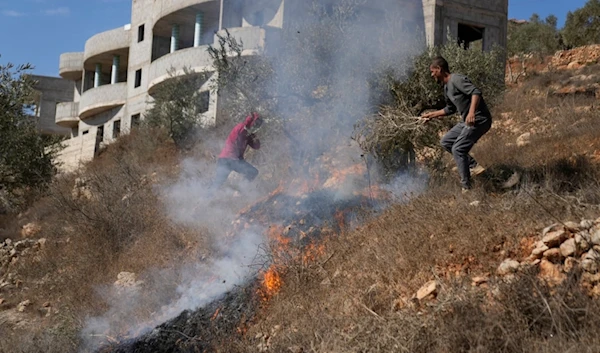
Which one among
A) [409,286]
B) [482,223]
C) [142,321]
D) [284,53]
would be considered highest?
[284,53]

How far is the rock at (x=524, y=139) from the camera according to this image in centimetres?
1117

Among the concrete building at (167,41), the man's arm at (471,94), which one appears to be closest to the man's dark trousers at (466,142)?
the man's arm at (471,94)

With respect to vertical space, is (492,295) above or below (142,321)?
above

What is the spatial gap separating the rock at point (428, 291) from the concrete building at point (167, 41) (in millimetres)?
8625

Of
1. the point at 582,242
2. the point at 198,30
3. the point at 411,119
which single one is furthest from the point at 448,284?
the point at 198,30

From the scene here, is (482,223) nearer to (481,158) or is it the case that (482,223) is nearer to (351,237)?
(351,237)

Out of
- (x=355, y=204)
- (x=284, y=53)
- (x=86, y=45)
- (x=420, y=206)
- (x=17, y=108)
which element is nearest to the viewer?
(x=420, y=206)

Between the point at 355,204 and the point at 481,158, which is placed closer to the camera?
the point at 355,204

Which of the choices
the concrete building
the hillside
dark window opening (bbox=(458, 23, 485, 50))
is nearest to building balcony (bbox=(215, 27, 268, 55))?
the concrete building

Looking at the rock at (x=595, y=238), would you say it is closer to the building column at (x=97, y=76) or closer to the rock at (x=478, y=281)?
the rock at (x=478, y=281)

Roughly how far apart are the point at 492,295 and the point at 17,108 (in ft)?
38.5

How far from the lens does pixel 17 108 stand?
13.6 metres

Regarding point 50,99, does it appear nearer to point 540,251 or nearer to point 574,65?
point 574,65

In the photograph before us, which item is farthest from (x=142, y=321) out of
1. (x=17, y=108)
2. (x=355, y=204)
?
(x=17, y=108)
